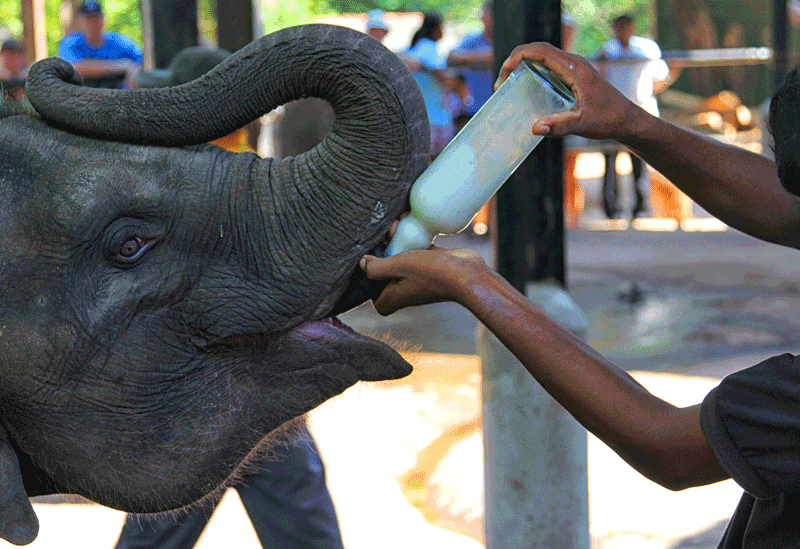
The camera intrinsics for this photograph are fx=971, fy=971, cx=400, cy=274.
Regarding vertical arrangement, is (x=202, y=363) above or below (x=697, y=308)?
above

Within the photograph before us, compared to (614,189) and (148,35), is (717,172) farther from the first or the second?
(614,189)

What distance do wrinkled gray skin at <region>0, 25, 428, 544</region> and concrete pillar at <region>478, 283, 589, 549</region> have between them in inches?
52.6

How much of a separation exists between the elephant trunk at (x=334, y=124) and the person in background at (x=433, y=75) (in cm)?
537

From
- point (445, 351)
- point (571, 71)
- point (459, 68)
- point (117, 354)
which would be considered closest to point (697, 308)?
point (445, 351)

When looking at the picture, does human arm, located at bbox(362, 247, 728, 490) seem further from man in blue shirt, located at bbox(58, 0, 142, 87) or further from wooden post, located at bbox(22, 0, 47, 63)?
wooden post, located at bbox(22, 0, 47, 63)

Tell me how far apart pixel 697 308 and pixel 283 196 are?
5.79 m

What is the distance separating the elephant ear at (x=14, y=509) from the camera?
156 centimetres

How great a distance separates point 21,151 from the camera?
5.38 feet

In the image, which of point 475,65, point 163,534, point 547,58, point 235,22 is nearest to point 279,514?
point 163,534

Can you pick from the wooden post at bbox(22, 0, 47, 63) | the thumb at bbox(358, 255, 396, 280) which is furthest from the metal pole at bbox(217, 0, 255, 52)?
the thumb at bbox(358, 255, 396, 280)

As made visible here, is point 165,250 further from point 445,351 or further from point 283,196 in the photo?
point 445,351

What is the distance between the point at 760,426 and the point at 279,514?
167 cm

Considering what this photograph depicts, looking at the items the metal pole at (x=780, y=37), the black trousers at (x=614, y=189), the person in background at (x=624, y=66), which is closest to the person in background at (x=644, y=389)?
the person in background at (x=624, y=66)

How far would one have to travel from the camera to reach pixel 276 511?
2.79 meters
